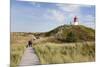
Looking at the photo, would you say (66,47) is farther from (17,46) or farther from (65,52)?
(17,46)

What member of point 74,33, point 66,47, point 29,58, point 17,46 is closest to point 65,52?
point 66,47

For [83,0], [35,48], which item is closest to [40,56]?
[35,48]

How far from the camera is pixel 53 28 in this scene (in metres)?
2.37

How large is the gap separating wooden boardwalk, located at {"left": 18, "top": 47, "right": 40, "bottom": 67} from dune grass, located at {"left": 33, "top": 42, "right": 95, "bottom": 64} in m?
0.05

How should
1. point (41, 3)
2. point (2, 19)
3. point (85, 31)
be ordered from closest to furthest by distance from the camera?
point (2, 19) → point (41, 3) → point (85, 31)

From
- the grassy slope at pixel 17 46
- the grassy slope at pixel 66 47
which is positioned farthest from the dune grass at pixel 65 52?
the grassy slope at pixel 17 46

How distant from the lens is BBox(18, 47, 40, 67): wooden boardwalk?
7.42 feet

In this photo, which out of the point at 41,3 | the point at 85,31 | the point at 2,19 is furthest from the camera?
the point at 85,31

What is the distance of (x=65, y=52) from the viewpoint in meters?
2.41

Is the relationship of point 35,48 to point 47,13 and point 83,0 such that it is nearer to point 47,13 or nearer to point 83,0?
point 47,13

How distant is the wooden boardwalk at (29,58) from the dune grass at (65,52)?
47 mm

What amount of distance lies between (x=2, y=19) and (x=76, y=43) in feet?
3.02

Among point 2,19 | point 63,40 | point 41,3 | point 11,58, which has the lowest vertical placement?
point 11,58

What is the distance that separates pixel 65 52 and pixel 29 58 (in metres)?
0.44
